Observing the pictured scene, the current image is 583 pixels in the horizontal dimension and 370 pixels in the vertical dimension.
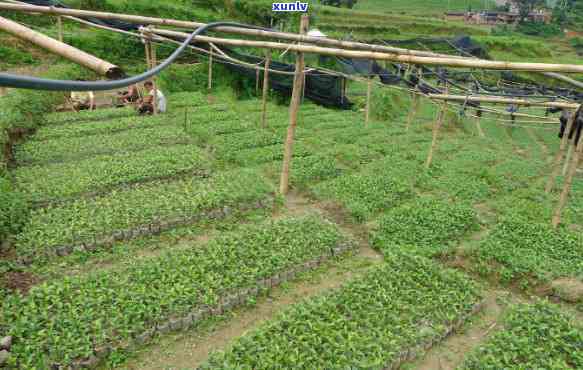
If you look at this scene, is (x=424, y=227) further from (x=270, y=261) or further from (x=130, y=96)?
(x=130, y=96)

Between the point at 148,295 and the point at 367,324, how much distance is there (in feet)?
10.5

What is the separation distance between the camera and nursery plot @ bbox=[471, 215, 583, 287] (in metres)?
7.45

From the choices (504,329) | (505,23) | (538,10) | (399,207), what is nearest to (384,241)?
(399,207)

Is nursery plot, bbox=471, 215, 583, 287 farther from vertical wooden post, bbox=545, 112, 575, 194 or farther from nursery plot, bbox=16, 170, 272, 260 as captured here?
nursery plot, bbox=16, 170, 272, 260

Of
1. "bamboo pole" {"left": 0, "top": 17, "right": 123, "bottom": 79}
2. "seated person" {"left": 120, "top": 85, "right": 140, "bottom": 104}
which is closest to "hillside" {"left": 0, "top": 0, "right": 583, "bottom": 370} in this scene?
"seated person" {"left": 120, "top": 85, "right": 140, "bottom": 104}

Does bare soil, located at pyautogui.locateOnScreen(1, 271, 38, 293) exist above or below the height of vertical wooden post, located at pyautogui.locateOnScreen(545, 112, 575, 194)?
below

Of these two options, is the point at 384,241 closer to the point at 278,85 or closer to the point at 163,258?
the point at 163,258

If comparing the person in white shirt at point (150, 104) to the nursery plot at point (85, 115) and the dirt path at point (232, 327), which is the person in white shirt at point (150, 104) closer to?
the nursery plot at point (85, 115)

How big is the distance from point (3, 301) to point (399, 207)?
25.3 feet

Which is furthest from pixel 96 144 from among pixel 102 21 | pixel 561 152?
pixel 561 152

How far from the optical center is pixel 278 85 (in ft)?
70.2

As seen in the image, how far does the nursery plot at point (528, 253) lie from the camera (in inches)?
293

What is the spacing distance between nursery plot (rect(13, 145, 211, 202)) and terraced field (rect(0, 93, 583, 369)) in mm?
48

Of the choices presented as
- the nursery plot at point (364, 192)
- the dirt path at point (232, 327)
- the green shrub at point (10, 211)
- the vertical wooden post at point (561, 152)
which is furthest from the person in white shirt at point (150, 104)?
the vertical wooden post at point (561, 152)
